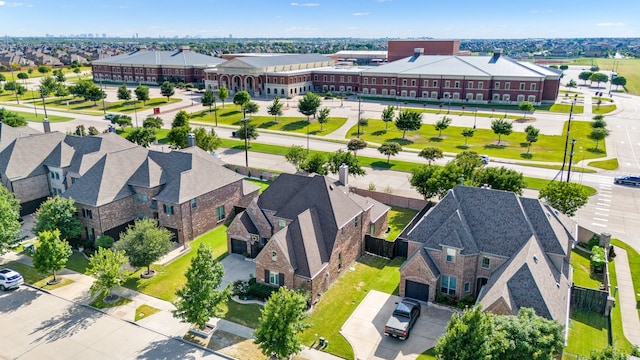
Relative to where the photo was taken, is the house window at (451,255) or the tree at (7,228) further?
the tree at (7,228)

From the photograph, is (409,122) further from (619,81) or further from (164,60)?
(619,81)

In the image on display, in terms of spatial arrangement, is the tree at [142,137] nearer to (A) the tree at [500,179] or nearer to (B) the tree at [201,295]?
(B) the tree at [201,295]

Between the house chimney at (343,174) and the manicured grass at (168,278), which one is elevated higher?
the house chimney at (343,174)

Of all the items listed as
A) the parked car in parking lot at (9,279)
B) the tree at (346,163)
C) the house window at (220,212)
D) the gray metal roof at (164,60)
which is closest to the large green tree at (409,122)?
the tree at (346,163)

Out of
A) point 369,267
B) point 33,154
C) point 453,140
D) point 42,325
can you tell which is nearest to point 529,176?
point 453,140

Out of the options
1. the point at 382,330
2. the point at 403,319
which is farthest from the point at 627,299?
the point at 382,330

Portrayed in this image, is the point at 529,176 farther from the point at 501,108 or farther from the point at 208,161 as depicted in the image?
the point at 501,108
